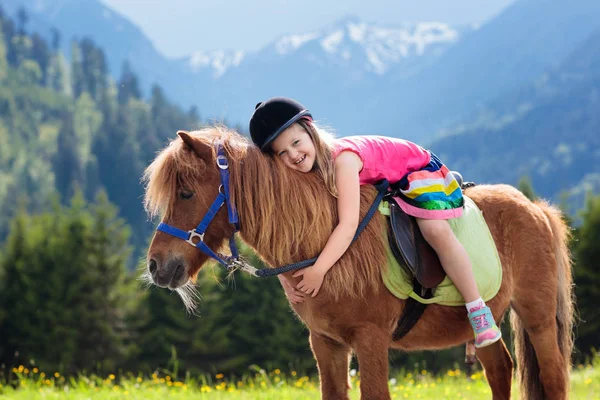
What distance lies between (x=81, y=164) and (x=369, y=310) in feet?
564

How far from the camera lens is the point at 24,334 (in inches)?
1460

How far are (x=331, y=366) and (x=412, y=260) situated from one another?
2.94 feet

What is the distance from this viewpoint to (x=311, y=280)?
13.0 feet

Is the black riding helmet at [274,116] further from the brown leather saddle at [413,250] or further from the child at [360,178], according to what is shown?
the brown leather saddle at [413,250]

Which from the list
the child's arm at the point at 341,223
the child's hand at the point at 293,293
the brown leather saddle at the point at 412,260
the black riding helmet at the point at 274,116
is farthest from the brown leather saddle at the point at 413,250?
the black riding helmet at the point at 274,116

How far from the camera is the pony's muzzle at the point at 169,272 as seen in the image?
150 inches

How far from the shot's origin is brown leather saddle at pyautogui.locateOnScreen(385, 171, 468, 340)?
4.17m

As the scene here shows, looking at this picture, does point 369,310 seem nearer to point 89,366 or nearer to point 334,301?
point 334,301

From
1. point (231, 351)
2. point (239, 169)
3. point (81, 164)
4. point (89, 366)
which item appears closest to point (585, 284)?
point (231, 351)

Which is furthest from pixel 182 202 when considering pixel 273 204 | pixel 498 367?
pixel 498 367

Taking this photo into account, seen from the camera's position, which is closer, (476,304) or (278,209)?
(278,209)

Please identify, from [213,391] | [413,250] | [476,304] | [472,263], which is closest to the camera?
[413,250]

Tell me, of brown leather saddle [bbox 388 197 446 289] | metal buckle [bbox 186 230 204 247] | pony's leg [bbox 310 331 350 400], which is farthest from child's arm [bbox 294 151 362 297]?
metal buckle [bbox 186 230 204 247]

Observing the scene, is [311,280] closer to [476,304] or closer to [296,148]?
[296,148]
